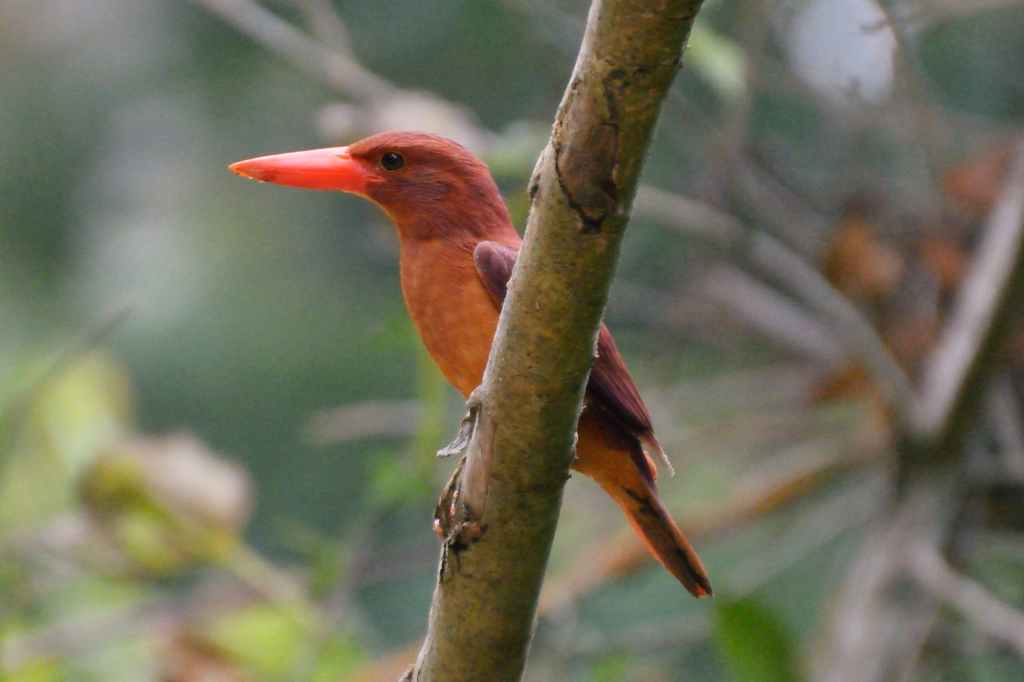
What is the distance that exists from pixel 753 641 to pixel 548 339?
169 cm

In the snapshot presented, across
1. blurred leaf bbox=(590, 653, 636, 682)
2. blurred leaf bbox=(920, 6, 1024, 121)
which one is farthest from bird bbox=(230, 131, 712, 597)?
blurred leaf bbox=(920, 6, 1024, 121)

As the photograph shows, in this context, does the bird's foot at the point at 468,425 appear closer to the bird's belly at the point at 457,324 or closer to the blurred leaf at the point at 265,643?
the bird's belly at the point at 457,324

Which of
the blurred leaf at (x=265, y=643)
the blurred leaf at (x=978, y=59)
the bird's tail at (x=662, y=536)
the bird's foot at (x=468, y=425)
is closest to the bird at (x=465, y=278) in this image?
the bird's tail at (x=662, y=536)

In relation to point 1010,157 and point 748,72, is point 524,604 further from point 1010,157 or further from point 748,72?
point 1010,157

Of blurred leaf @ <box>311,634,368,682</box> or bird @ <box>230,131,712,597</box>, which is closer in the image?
bird @ <box>230,131,712,597</box>

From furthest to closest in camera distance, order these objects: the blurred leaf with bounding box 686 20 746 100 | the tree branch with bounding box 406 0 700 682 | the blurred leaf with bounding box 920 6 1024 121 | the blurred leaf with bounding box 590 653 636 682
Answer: the blurred leaf with bounding box 920 6 1024 121 → the blurred leaf with bounding box 590 653 636 682 → the blurred leaf with bounding box 686 20 746 100 → the tree branch with bounding box 406 0 700 682

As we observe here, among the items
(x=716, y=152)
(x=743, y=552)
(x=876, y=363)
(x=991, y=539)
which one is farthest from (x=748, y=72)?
(x=743, y=552)

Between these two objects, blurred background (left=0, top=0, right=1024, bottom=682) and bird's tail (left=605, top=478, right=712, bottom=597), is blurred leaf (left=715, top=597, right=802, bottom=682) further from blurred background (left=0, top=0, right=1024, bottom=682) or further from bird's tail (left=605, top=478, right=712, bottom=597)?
bird's tail (left=605, top=478, right=712, bottom=597)

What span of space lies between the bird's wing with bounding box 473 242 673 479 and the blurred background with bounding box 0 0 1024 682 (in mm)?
734

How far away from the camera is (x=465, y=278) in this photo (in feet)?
6.02

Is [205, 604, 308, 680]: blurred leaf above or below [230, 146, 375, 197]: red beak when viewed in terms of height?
below

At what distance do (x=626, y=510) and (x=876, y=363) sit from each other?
1.07 meters

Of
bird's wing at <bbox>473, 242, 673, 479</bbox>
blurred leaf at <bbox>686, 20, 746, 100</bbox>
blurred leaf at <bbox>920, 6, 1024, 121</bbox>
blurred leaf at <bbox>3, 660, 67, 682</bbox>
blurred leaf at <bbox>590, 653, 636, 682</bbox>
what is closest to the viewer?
bird's wing at <bbox>473, 242, 673, 479</bbox>

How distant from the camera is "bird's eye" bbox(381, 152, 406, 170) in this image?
6.44 feet
